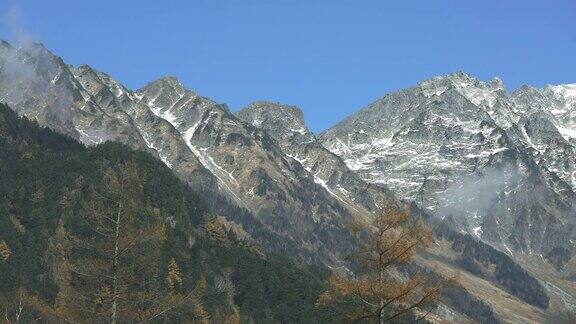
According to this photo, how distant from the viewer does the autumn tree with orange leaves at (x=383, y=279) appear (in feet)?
103

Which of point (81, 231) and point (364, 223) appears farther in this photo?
point (81, 231)

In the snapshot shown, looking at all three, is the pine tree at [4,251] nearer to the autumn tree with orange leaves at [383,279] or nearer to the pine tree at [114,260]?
the pine tree at [114,260]

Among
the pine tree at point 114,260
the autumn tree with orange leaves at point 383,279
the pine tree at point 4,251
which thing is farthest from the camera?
the pine tree at point 4,251

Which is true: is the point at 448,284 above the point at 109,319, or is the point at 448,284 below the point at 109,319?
above

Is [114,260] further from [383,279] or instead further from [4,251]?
[4,251]

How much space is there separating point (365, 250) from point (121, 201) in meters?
11.5

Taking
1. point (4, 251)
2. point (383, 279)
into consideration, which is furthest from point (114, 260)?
point (4, 251)

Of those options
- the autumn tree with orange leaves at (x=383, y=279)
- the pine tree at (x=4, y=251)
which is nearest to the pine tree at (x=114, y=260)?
the autumn tree with orange leaves at (x=383, y=279)

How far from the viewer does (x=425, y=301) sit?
30.8 metres

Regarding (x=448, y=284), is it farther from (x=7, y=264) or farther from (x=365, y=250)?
(x=7, y=264)

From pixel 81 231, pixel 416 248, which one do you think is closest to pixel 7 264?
pixel 81 231

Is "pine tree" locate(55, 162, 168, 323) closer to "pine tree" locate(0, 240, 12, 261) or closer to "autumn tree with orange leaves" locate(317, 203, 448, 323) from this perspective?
"autumn tree with orange leaves" locate(317, 203, 448, 323)

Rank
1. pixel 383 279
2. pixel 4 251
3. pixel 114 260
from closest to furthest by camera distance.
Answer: pixel 383 279, pixel 114 260, pixel 4 251

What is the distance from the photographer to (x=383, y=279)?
32500mm
